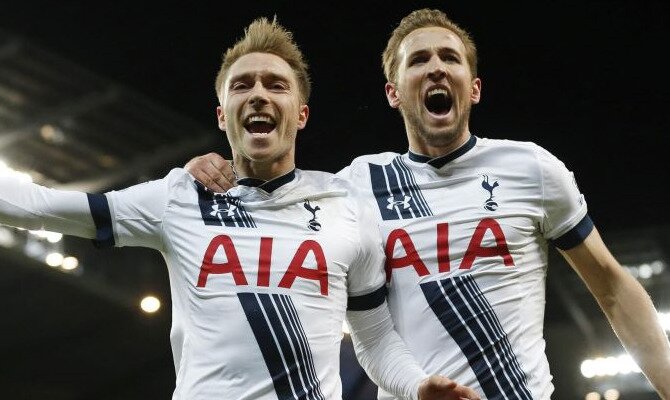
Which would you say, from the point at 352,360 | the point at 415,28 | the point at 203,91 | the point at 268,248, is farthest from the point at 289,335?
the point at 203,91

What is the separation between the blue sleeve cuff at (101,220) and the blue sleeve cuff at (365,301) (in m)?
0.71

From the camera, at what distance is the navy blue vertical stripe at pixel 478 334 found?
238 centimetres

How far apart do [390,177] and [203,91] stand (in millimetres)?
7329

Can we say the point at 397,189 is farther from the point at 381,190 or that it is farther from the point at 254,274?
the point at 254,274

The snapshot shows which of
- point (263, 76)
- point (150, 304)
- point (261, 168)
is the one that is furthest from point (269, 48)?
point (150, 304)

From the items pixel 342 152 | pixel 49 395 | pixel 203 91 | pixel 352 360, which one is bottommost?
pixel 49 395

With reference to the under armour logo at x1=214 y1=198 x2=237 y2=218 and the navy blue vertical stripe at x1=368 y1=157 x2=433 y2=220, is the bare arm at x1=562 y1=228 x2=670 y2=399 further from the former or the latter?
the under armour logo at x1=214 y1=198 x2=237 y2=218

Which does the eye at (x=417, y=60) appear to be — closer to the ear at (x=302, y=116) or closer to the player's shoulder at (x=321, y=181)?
the ear at (x=302, y=116)

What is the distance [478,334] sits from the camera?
2.44 metres

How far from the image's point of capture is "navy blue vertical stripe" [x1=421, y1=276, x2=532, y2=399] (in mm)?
2385

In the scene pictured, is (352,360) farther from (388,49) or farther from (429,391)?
(429,391)

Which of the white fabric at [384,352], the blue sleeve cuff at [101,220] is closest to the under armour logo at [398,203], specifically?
the white fabric at [384,352]

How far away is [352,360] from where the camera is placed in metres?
3.89

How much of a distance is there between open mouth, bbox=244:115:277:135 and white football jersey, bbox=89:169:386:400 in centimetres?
17
